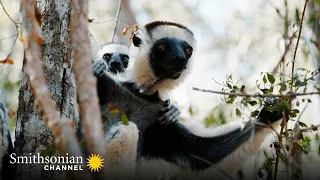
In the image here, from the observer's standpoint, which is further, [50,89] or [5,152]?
[5,152]

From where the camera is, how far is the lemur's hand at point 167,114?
4.90 metres

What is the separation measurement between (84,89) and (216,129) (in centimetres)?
298

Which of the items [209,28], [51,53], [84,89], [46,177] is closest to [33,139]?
[46,177]

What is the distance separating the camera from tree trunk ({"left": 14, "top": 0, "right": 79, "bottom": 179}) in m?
3.83

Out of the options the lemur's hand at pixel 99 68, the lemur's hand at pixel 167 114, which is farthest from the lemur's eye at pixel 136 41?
the lemur's hand at pixel 99 68

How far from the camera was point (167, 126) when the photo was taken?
5023 mm

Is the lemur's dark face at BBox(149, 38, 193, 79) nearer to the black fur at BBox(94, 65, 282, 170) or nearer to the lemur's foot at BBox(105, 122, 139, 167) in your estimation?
the black fur at BBox(94, 65, 282, 170)

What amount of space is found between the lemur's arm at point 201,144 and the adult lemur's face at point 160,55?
20.0 inches

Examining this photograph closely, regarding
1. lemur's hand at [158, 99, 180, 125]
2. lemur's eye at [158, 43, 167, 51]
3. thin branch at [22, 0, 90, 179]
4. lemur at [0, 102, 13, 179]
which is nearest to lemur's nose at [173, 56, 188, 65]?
lemur's eye at [158, 43, 167, 51]

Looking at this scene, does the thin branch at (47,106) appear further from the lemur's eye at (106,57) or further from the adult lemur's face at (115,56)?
the lemur's eye at (106,57)

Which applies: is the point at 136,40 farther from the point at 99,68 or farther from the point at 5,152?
the point at 5,152

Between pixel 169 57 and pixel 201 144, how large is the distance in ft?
3.44

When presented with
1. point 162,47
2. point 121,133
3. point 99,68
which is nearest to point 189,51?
point 162,47

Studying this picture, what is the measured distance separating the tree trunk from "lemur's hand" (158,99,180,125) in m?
1.13
